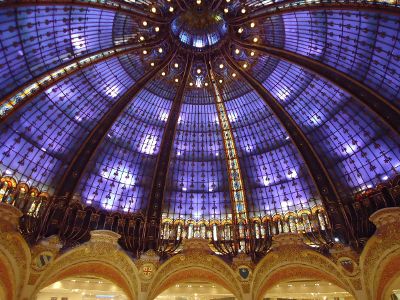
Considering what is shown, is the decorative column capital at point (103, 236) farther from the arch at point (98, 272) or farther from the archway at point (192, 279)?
the archway at point (192, 279)

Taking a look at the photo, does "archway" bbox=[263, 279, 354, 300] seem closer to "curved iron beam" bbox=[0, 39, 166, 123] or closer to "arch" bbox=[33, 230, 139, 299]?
"arch" bbox=[33, 230, 139, 299]

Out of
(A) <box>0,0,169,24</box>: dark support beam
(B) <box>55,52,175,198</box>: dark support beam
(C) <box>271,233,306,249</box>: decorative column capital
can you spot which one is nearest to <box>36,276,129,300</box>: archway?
(B) <box>55,52,175,198</box>: dark support beam

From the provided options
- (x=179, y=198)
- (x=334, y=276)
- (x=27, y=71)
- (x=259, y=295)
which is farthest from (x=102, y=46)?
(x=334, y=276)

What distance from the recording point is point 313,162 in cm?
3272

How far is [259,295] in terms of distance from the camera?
96.3 ft

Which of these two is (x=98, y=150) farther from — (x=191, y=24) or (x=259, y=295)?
(x=259, y=295)

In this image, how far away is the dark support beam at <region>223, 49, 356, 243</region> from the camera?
97.9 ft

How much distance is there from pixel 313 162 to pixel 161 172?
1577 cm

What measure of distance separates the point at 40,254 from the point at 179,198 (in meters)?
15.3

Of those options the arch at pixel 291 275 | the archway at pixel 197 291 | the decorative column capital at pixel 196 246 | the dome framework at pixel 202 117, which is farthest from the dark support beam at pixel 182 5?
the archway at pixel 197 291

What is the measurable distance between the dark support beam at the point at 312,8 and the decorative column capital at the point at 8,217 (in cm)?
2469

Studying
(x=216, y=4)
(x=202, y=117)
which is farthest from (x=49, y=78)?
(x=216, y=4)

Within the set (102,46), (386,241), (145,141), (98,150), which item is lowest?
(386,241)

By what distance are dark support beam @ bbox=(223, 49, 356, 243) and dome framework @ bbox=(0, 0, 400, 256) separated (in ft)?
0.43
